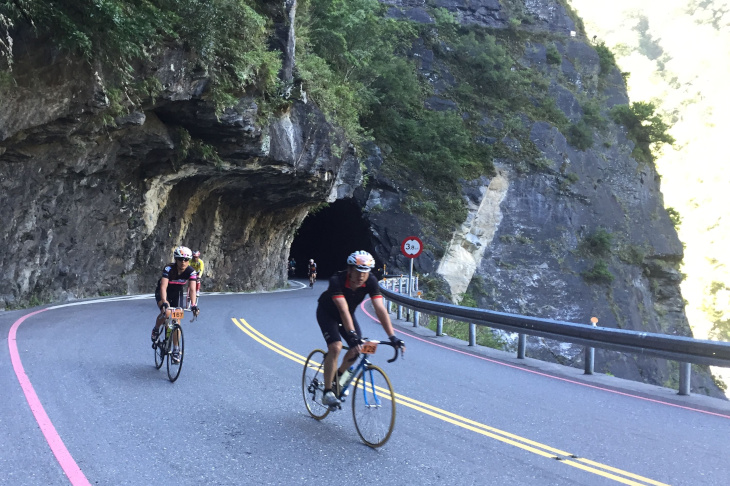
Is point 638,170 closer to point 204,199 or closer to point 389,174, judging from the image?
point 389,174

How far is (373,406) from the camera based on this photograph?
5.73m

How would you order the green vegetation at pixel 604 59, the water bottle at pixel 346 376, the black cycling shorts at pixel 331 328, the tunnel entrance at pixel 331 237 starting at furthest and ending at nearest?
1. the green vegetation at pixel 604 59
2. the tunnel entrance at pixel 331 237
3. the black cycling shorts at pixel 331 328
4. the water bottle at pixel 346 376

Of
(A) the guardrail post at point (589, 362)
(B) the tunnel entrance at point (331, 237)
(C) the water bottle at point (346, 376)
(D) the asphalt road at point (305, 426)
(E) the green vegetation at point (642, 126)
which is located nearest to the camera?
(D) the asphalt road at point (305, 426)

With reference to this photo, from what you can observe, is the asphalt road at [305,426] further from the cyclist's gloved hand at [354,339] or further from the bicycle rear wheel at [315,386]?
the cyclist's gloved hand at [354,339]

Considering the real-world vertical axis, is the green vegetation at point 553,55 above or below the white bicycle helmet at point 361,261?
above

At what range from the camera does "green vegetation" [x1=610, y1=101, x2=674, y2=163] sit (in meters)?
49.8

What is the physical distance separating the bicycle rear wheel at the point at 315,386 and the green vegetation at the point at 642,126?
159 feet

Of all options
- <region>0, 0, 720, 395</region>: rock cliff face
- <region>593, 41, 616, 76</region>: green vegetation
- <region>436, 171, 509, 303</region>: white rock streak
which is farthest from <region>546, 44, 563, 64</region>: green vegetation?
<region>436, 171, 509, 303</region>: white rock streak

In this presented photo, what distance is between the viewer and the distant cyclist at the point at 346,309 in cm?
594

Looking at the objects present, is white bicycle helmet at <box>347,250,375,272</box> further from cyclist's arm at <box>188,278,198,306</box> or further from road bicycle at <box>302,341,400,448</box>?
cyclist's arm at <box>188,278,198,306</box>

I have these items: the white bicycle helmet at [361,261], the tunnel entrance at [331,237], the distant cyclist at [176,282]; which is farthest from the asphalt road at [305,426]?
the tunnel entrance at [331,237]

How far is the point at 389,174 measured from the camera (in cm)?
3888

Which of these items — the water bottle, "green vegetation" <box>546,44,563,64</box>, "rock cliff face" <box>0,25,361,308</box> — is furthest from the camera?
"green vegetation" <box>546,44,563,64</box>

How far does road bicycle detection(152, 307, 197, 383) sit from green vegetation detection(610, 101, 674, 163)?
4794 cm
